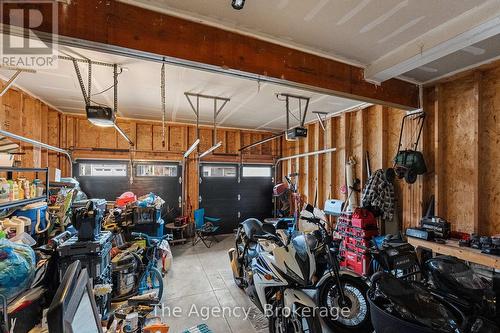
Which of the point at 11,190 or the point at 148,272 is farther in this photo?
the point at 148,272

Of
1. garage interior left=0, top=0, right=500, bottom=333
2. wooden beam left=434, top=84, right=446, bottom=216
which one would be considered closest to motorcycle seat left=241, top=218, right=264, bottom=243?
garage interior left=0, top=0, right=500, bottom=333

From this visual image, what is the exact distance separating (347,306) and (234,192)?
4453mm

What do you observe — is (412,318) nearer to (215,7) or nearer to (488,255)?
(488,255)

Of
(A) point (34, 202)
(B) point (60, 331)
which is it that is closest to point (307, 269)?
(B) point (60, 331)

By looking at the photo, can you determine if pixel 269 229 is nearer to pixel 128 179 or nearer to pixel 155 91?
pixel 155 91

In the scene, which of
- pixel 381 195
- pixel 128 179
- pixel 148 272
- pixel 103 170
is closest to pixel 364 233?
pixel 381 195

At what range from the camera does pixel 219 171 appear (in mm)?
6168

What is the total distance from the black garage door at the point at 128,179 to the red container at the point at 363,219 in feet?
14.0

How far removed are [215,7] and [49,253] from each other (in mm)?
2575

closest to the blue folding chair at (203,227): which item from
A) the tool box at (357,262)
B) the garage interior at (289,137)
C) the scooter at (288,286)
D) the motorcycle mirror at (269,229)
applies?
the garage interior at (289,137)

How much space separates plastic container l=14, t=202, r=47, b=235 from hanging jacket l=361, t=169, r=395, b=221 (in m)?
4.55

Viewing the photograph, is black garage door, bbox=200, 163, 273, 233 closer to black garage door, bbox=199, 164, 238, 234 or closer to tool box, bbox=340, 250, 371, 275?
black garage door, bbox=199, 164, 238, 234

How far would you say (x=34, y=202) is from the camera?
2.75m

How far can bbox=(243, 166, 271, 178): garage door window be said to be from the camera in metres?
6.44
